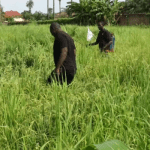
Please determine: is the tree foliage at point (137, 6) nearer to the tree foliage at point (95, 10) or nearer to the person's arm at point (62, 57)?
the tree foliage at point (95, 10)

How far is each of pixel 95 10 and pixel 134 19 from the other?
152 inches

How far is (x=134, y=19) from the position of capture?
21453mm

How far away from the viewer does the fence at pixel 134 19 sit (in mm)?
20641

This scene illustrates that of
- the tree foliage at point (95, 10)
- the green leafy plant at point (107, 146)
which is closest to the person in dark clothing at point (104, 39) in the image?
the green leafy plant at point (107, 146)

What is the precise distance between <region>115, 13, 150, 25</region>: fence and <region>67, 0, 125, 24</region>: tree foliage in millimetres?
1065

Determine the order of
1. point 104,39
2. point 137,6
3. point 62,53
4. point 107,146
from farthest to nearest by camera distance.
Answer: point 137,6 → point 104,39 → point 62,53 → point 107,146

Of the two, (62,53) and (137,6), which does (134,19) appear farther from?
(62,53)

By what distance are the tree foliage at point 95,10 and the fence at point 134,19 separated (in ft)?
3.50

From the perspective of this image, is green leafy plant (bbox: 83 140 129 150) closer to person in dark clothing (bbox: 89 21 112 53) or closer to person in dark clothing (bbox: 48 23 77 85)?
person in dark clothing (bbox: 48 23 77 85)

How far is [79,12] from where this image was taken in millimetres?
23906

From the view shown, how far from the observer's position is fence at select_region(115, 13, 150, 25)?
20.6 m

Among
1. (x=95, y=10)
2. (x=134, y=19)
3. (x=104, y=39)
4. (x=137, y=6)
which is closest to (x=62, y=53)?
(x=104, y=39)

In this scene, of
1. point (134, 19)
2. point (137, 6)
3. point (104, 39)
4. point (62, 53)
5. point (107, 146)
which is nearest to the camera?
point (107, 146)

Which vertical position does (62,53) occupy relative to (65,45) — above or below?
below
